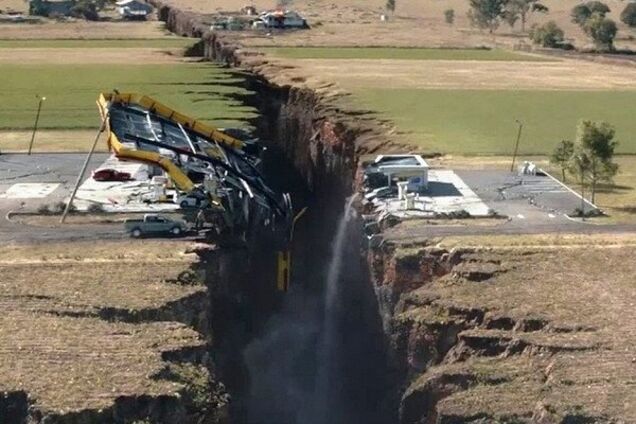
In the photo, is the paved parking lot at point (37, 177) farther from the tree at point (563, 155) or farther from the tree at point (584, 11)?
the tree at point (584, 11)

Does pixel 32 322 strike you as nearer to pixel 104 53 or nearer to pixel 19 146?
pixel 19 146

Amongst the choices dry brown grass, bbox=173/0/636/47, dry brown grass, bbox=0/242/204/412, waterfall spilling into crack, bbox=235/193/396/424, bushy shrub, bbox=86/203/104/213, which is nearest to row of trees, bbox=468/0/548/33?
dry brown grass, bbox=173/0/636/47

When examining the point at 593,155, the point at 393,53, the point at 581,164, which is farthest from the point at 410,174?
the point at 393,53

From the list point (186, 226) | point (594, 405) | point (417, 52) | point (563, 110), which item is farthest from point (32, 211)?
point (417, 52)

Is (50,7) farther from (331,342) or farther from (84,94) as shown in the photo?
(331,342)

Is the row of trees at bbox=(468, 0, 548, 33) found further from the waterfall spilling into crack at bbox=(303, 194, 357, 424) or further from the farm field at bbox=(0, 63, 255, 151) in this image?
the waterfall spilling into crack at bbox=(303, 194, 357, 424)

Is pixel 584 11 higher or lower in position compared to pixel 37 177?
higher
